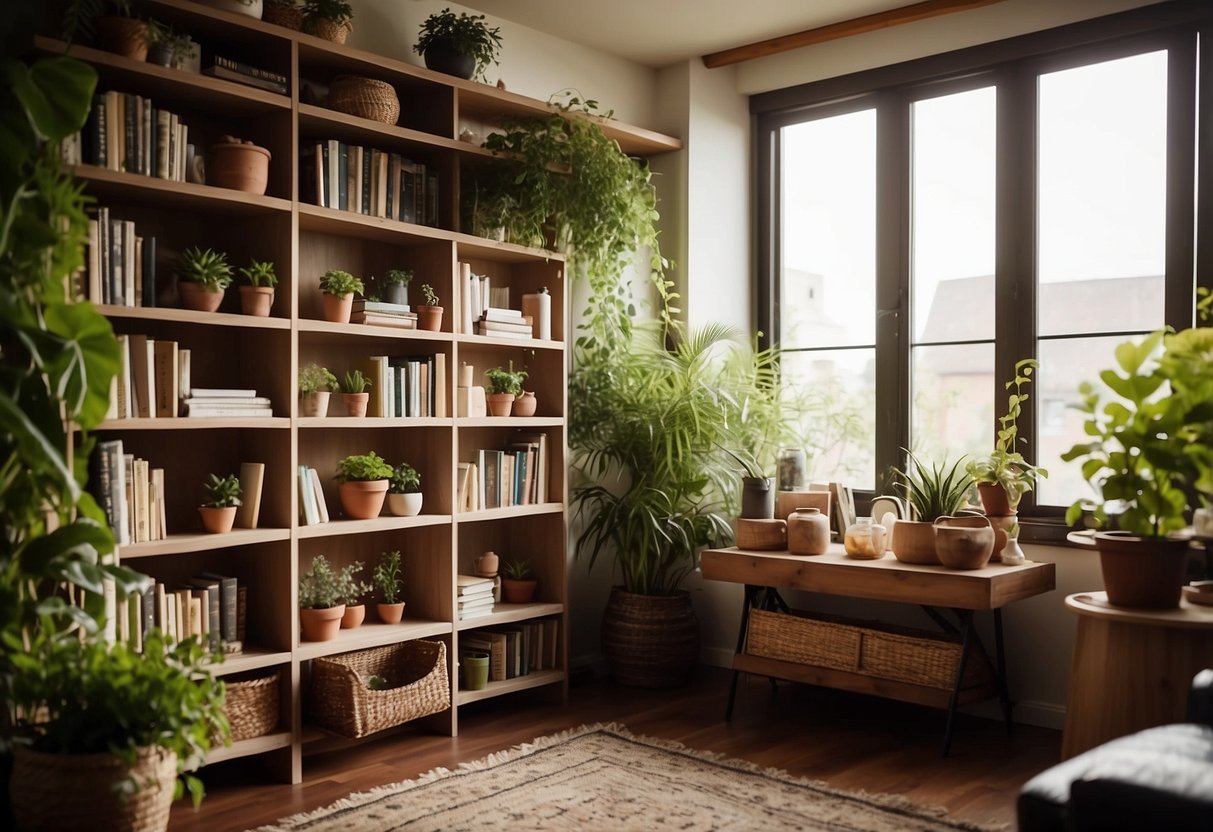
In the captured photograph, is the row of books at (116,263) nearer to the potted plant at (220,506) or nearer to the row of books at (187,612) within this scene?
the potted plant at (220,506)

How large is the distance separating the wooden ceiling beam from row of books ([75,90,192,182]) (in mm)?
2520

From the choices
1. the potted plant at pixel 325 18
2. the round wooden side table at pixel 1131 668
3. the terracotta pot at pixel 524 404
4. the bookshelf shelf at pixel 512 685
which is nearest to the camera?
the round wooden side table at pixel 1131 668

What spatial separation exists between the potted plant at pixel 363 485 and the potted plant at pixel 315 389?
0.22 meters

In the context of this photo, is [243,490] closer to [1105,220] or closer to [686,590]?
[686,590]

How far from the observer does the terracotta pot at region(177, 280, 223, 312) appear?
128 inches

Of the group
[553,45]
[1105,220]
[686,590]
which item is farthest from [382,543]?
[1105,220]

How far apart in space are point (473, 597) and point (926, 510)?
170 centimetres

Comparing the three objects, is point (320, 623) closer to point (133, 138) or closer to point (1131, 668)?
point (133, 138)

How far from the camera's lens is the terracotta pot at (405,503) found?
3807 millimetres

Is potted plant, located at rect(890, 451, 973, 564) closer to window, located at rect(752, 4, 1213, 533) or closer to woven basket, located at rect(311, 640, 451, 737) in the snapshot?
window, located at rect(752, 4, 1213, 533)

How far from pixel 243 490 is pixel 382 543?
780 mm

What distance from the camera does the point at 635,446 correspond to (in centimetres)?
454

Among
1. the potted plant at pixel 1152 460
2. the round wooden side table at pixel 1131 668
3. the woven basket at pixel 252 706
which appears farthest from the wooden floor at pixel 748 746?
the potted plant at pixel 1152 460

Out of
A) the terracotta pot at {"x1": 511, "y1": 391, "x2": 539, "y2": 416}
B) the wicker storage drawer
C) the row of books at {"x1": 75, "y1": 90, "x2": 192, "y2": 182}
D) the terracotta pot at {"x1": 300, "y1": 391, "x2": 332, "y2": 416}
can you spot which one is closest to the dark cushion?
the wicker storage drawer
